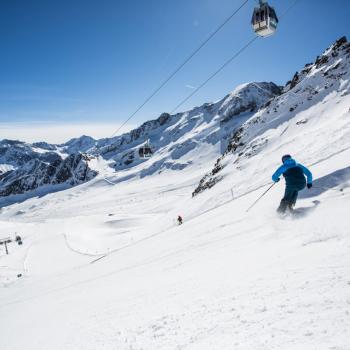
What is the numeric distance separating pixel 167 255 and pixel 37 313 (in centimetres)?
455

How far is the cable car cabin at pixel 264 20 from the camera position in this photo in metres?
17.0

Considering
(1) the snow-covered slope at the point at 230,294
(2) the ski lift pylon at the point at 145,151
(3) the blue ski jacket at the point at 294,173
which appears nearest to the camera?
(1) the snow-covered slope at the point at 230,294

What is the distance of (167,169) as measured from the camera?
579 feet

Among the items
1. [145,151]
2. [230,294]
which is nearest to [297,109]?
[145,151]

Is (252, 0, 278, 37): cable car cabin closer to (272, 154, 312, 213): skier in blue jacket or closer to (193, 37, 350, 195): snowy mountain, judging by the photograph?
(272, 154, 312, 213): skier in blue jacket

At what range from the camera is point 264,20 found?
17094 millimetres

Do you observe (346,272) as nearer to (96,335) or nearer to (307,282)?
(307,282)

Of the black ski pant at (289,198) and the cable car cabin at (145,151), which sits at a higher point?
the cable car cabin at (145,151)

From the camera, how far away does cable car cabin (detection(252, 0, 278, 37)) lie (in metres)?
17.0

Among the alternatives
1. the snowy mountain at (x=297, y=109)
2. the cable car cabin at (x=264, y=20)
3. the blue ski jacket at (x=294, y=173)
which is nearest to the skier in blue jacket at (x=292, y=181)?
the blue ski jacket at (x=294, y=173)

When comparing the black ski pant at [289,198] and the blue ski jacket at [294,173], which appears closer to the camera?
the black ski pant at [289,198]

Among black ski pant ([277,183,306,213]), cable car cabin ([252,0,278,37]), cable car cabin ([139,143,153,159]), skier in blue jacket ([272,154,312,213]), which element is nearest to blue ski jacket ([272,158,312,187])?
skier in blue jacket ([272,154,312,213])

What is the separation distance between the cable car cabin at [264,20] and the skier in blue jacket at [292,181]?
398 inches

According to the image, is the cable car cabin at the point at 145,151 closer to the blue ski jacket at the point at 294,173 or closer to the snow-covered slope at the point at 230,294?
the snow-covered slope at the point at 230,294
